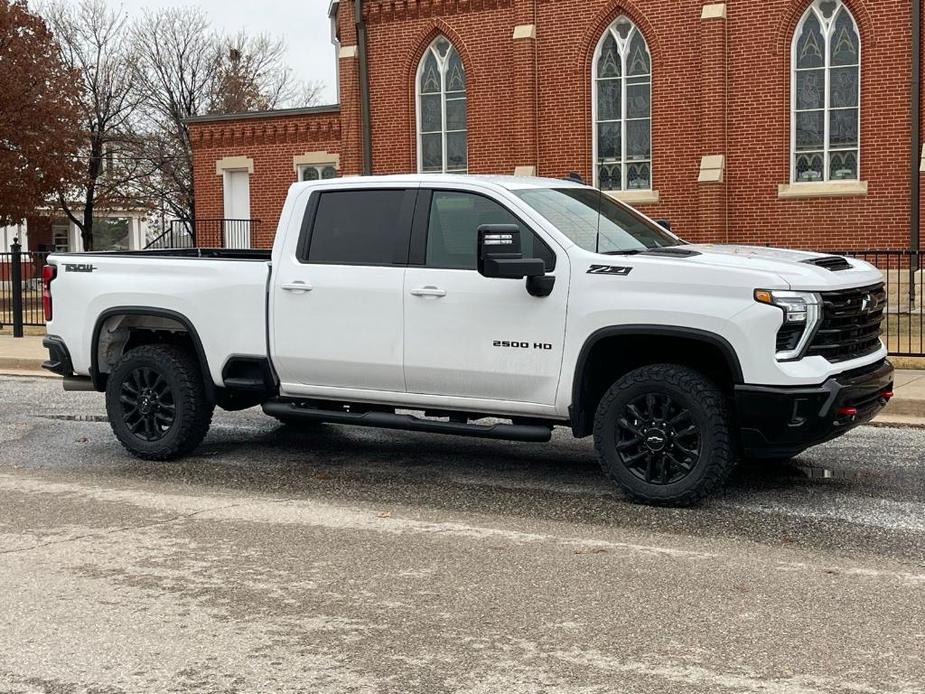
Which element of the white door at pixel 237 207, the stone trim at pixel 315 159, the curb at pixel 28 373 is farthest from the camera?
the white door at pixel 237 207

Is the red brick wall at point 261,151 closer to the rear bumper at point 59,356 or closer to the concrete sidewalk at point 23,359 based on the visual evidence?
the concrete sidewalk at point 23,359

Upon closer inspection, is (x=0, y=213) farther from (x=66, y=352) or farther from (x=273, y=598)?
(x=273, y=598)

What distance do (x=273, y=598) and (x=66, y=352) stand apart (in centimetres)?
445

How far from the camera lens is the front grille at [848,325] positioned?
6.93 meters

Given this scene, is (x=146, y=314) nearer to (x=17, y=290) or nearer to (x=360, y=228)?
(x=360, y=228)

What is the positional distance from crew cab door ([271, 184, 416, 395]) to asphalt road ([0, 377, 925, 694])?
0.76 meters

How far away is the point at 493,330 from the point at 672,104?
675 inches

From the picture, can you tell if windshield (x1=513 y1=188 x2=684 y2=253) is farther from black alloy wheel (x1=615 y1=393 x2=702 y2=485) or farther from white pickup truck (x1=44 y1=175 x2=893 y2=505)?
black alloy wheel (x1=615 y1=393 x2=702 y2=485)

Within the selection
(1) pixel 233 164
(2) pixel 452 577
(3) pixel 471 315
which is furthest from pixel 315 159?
(2) pixel 452 577

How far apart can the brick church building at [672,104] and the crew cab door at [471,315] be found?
51.7 feet

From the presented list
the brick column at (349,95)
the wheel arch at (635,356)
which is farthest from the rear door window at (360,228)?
the brick column at (349,95)

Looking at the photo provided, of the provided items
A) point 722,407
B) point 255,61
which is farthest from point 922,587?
point 255,61

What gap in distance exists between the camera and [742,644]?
481 cm

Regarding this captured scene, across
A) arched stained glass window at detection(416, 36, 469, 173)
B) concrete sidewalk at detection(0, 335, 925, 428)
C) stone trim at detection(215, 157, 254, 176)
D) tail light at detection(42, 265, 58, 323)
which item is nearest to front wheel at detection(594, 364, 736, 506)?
concrete sidewalk at detection(0, 335, 925, 428)
